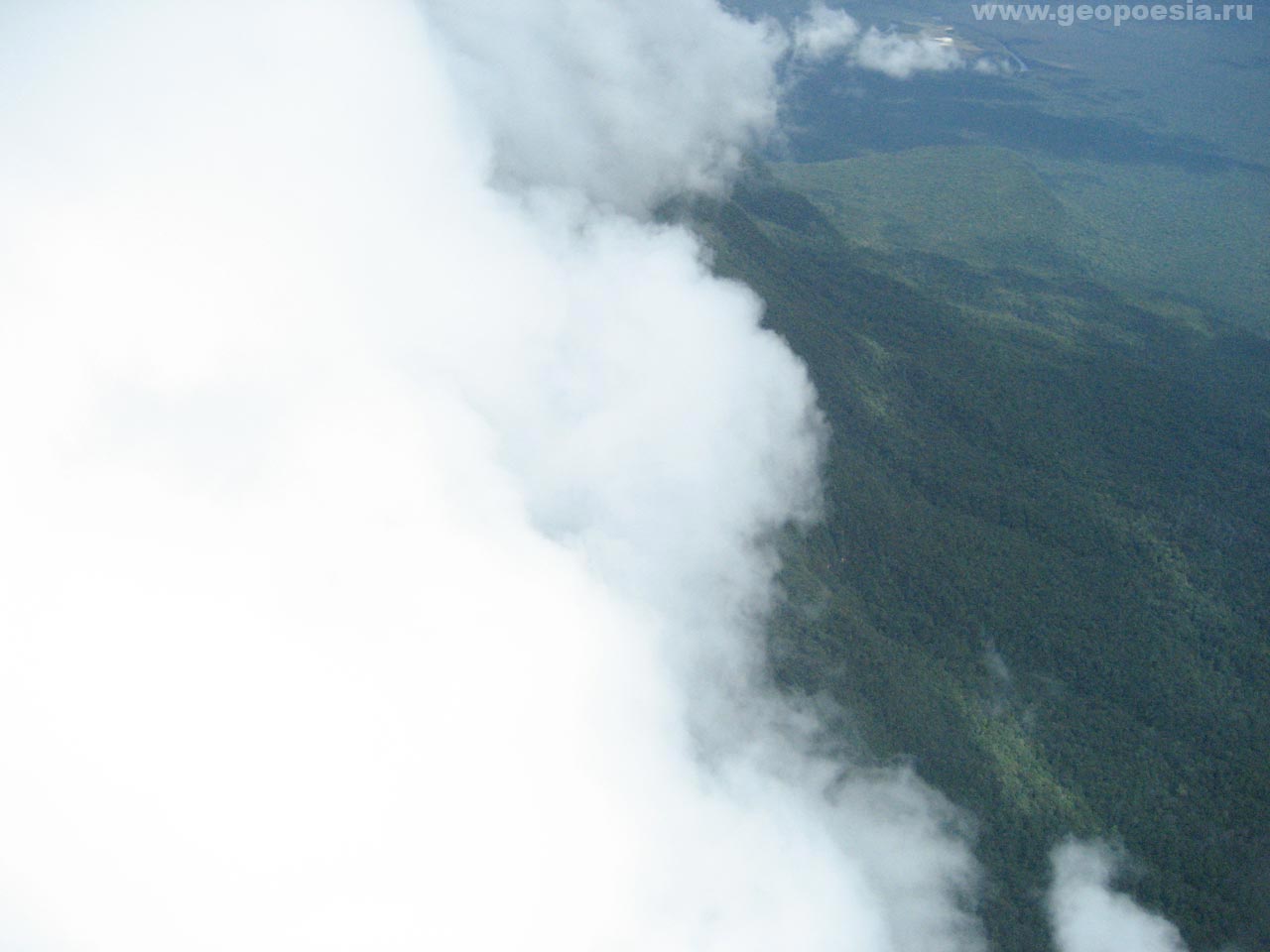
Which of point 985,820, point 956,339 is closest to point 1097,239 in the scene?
point 956,339

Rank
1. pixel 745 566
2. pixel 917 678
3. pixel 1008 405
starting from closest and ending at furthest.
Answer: pixel 917 678 < pixel 745 566 < pixel 1008 405

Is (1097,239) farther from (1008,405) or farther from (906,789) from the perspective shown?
(906,789)

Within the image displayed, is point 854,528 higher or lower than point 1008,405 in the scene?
lower

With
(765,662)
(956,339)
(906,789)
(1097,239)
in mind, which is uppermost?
(1097,239)

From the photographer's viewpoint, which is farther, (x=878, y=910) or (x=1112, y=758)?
(x=1112, y=758)

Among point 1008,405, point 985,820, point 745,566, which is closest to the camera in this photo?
point 985,820

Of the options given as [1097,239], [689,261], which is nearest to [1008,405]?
[689,261]
